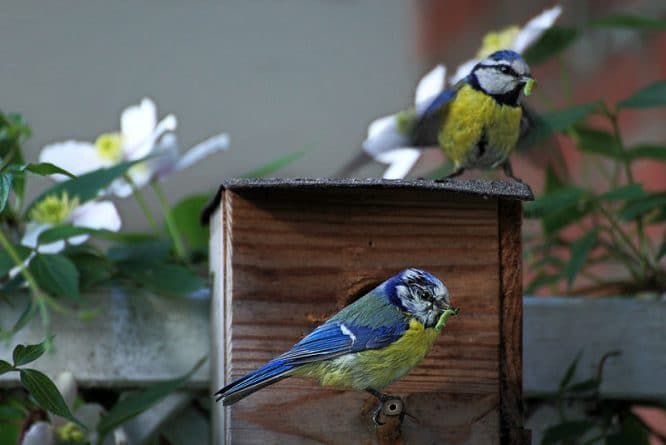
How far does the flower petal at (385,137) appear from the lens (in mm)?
1681

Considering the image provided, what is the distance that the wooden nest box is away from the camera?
131 centimetres

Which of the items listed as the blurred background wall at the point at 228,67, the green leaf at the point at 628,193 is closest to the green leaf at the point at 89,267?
the green leaf at the point at 628,193

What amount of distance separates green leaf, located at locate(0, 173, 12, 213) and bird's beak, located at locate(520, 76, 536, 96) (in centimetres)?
54

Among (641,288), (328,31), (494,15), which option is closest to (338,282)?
(641,288)

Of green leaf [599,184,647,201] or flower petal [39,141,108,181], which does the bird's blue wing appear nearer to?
green leaf [599,184,647,201]

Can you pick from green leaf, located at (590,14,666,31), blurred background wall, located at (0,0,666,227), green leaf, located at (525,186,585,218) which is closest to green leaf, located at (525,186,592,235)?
green leaf, located at (525,186,585,218)

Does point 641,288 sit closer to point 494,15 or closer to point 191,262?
point 191,262

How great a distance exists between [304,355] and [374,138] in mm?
593

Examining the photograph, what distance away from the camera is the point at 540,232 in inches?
75.1

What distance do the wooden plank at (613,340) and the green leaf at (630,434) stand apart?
33 mm

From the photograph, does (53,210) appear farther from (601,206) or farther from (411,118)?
(601,206)

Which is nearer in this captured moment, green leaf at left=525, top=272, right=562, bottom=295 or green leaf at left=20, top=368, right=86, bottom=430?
green leaf at left=20, top=368, right=86, bottom=430

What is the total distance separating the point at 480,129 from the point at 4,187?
569mm

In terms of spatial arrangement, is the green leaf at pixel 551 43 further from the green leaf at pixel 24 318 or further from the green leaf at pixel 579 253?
the green leaf at pixel 24 318
